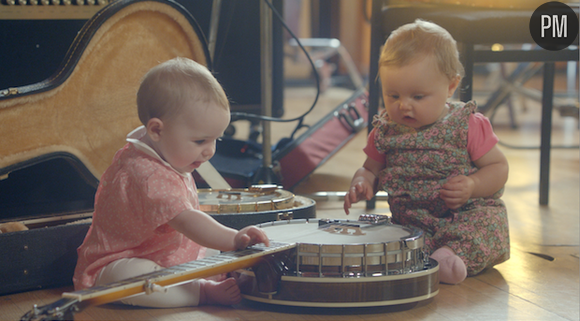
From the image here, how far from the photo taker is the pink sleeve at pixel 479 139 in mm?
1183

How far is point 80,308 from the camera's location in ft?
2.22

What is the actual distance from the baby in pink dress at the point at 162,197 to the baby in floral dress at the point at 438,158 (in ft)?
1.25

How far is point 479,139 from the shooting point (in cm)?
119

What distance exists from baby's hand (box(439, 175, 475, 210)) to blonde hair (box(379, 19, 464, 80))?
21 cm

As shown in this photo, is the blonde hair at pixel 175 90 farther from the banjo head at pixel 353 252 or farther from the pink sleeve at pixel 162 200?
the banjo head at pixel 353 252

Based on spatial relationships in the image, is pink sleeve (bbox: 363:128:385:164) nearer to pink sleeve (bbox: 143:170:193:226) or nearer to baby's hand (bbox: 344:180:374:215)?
baby's hand (bbox: 344:180:374:215)

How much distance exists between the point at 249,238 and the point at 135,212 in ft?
0.66

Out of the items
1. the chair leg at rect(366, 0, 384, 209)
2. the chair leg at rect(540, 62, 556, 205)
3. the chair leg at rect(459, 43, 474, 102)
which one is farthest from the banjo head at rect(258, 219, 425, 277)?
the chair leg at rect(540, 62, 556, 205)

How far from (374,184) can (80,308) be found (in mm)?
762

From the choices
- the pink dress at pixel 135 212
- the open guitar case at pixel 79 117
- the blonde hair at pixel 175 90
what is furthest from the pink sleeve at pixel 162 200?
the open guitar case at pixel 79 117

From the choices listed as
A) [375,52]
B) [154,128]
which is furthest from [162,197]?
[375,52]

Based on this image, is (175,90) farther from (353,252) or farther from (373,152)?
(373,152)

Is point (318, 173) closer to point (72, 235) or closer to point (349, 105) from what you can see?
point (349, 105)

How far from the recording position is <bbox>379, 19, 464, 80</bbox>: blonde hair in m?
1.13
